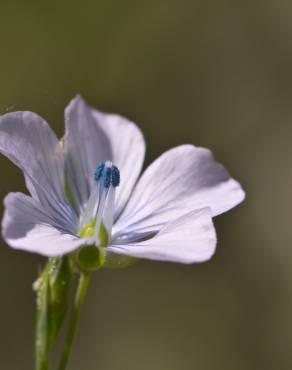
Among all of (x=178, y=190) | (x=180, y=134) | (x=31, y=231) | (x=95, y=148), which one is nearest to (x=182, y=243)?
(x=31, y=231)

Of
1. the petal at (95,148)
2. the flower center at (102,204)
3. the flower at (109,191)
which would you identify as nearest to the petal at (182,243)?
the flower at (109,191)

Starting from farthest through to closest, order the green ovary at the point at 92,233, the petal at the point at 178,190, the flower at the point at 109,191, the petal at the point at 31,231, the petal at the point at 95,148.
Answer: the petal at the point at 95,148 < the petal at the point at 178,190 < the green ovary at the point at 92,233 < the flower at the point at 109,191 < the petal at the point at 31,231

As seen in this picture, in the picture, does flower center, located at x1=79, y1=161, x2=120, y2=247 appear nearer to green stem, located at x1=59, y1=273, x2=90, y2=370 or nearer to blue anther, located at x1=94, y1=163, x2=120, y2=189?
blue anther, located at x1=94, y1=163, x2=120, y2=189

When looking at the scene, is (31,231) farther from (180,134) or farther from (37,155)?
(180,134)

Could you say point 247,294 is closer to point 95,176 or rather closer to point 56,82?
point 56,82

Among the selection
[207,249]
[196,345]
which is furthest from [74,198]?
[196,345]

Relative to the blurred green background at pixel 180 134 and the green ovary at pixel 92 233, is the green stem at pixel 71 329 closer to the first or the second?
the green ovary at pixel 92 233

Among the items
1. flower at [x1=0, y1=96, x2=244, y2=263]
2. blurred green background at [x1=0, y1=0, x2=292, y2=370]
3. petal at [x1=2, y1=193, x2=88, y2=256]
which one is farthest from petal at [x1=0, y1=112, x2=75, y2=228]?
blurred green background at [x1=0, y1=0, x2=292, y2=370]
